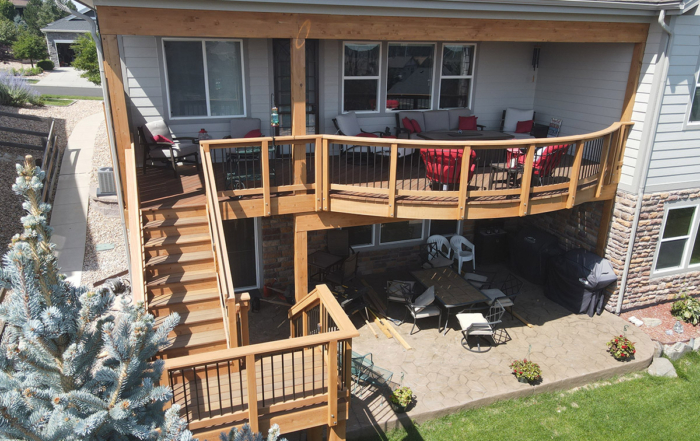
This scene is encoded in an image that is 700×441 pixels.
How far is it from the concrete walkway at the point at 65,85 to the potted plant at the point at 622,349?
27074 mm

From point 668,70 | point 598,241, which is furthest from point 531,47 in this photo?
point 598,241

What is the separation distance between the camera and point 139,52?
9.09 metres

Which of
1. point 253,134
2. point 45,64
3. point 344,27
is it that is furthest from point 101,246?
point 45,64

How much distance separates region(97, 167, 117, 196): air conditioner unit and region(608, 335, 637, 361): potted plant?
11316 millimetres

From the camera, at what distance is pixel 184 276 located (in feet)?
23.5

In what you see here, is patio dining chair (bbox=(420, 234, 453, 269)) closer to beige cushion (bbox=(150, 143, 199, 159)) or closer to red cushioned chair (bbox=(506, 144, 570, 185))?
red cushioned chair (bbox=(506, 144, 570, 185))

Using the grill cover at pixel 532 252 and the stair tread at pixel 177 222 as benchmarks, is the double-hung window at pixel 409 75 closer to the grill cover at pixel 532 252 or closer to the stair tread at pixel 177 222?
the grill cover at pixel 532 252

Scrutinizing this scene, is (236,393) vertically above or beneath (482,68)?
beneath

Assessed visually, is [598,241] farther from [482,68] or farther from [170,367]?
[170,367]

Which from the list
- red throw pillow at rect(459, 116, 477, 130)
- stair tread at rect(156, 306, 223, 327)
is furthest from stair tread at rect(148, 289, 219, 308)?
red throw pillow at rect(459, 116, 477, 130)

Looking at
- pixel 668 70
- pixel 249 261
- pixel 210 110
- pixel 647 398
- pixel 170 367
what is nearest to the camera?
pixel 170 367

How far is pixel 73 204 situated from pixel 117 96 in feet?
23.6

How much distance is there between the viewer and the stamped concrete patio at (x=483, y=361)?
7.48 metres

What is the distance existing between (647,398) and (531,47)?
7438 millimetres
